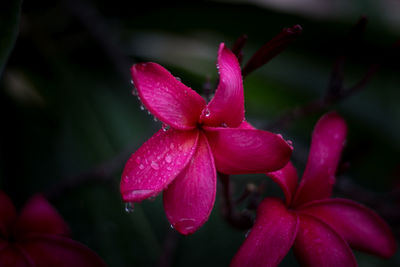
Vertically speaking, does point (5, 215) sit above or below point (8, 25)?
below

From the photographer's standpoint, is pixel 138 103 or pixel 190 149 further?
pixel 138 103

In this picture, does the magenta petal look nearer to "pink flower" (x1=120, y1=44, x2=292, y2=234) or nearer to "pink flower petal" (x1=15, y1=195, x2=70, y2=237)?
"pink flower" (x1=120, y1=44, x2=292, y2=234)

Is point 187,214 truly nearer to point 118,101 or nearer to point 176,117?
point 176,117

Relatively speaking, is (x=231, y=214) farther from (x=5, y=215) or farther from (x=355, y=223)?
(x=5, y=215)

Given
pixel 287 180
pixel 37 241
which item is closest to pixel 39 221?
pixel 37 241

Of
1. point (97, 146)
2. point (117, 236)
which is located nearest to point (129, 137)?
point (97, 146)

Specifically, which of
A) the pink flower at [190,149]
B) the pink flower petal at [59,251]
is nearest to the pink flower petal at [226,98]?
the pink flower at [190,149]
